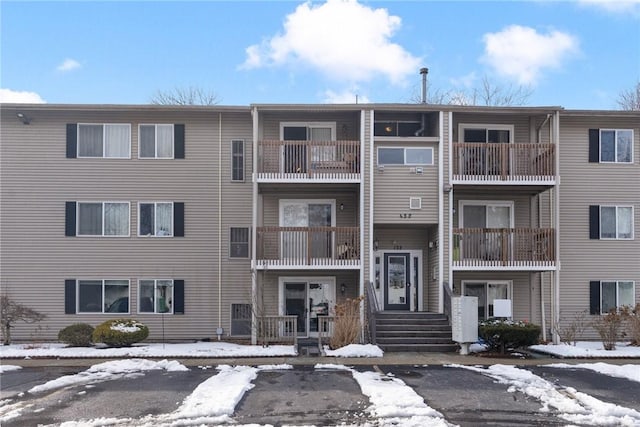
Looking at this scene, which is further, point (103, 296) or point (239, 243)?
point (239, 243)

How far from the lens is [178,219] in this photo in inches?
672

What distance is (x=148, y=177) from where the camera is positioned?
1719 centimetres

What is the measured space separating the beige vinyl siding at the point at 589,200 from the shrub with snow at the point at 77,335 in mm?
14021

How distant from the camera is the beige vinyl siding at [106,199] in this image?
16891 millimetres

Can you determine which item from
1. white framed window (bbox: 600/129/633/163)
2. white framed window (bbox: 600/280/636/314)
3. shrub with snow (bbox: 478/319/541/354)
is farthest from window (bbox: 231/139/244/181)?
white framed window (bbox: 600/280/636/314)

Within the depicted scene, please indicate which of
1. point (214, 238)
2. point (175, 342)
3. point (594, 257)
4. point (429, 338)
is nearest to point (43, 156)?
point (214, 238)

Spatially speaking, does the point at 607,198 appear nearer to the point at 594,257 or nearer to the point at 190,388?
the point at 594,257

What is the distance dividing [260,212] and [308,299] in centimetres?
304

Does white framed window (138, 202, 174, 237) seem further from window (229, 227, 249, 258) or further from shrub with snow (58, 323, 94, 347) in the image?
shrub with snow (58, 323, 94, 347)

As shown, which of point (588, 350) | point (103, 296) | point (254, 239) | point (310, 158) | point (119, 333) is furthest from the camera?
point (103, 296)

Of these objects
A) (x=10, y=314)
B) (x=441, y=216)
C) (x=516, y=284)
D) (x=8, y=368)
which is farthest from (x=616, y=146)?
(x=10, y=314)

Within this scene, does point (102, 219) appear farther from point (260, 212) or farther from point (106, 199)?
point (260, 212)

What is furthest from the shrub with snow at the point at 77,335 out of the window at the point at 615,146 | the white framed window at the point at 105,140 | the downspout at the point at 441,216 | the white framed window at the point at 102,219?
the window at the point at 615,146

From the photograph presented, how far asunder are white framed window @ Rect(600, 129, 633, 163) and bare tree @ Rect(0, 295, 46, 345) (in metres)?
17.8
